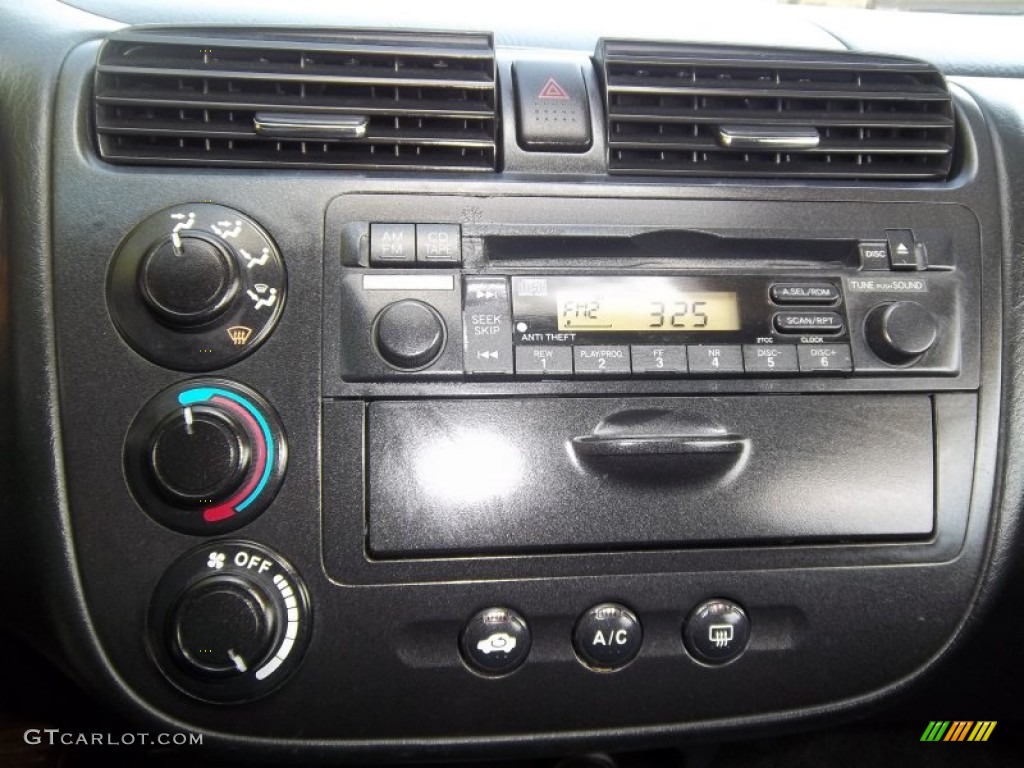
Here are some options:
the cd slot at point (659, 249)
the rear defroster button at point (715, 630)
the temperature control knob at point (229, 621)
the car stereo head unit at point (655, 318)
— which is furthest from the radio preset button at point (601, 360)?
the temperature control knob at point (229, 621)

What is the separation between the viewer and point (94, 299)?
0.91 m

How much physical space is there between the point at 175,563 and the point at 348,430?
0.25m

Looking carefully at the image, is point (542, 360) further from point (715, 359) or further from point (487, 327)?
point (715, 359)

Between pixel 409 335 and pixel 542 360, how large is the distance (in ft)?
0.53

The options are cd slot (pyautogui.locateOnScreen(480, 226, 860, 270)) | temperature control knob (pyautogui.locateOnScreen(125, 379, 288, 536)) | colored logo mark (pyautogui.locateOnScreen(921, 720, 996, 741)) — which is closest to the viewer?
temperature control knob (pyautogui.locateOnScreen(125, 379, 288, 536))

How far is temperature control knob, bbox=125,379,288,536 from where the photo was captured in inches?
34.7

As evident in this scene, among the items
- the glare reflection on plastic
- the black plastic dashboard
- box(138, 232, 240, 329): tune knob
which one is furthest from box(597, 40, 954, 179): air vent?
box(138, 232, 240, 329): tune knob

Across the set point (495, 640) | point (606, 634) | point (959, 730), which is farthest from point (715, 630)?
point (959, 730)

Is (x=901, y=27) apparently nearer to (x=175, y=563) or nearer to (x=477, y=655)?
(x=477, y=655)

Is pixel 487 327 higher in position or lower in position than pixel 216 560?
higher

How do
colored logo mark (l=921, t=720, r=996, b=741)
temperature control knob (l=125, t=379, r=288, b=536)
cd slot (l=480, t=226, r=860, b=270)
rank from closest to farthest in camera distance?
temperature control knob (l=125, t=379, r=288, b=536) < cd slot (l=480, t=226, r=860, b=270) < colored logo mark (l=921, t=720, r=996, b=741)

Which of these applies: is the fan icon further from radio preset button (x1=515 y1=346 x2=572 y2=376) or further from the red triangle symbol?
the red triangle symbol

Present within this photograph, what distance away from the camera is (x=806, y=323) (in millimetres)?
1001

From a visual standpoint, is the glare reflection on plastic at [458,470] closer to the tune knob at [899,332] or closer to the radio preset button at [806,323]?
the radio preset button at [806,323]
